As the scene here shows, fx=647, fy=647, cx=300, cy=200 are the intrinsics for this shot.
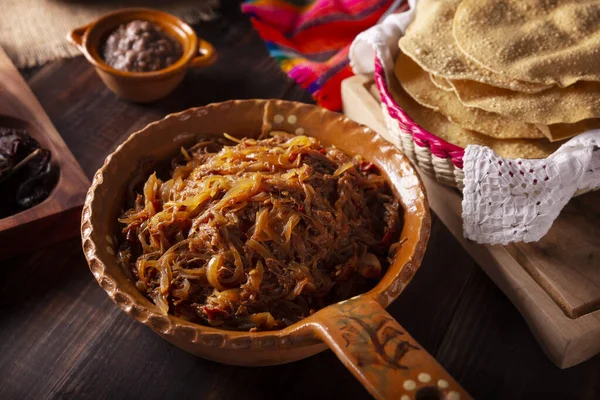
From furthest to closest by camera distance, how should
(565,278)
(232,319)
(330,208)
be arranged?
(565,278)
(330,208)
(232,319)

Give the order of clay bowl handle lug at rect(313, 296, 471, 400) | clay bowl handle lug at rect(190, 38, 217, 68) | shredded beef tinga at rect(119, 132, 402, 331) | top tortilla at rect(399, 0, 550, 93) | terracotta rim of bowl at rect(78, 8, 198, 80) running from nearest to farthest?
clay bowl handle lug at rect(313, 296, 471, 400) → shredded beef tinga at rect(119, 132, 402, 331) → top tortilla at rect(399, 0, 550, 93) → terracotta rim of bowl at rect(78, 8, 198, 80) → clay bowl handle lug at rect(190, 38, 217, 68)

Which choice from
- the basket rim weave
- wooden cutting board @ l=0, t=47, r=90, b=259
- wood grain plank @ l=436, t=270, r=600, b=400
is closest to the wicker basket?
the basket rim weave

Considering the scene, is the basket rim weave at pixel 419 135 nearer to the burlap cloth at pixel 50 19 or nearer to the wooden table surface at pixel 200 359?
the wooden table surface at pixel 200 359

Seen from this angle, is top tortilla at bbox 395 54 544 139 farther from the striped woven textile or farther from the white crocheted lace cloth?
the striped woven textile

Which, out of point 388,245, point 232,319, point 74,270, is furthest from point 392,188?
point 74,270

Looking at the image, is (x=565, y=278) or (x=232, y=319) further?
(x=565, y=278)

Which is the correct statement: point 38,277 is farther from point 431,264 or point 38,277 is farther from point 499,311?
point 499,311

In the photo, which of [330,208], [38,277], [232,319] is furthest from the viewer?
[38,277]

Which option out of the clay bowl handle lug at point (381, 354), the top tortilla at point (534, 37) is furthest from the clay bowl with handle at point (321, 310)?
the top tortilla at point (534, 37)
